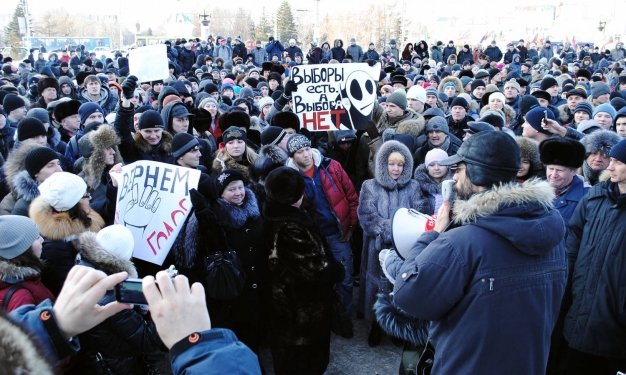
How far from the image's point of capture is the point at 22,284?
263 cm

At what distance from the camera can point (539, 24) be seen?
56.8 m

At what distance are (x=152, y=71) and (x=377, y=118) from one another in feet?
16.1

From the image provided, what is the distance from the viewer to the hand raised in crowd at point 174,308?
1.34 m

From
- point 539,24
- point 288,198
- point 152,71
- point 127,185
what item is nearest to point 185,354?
point 288,198

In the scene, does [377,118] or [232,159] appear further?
[377,118]

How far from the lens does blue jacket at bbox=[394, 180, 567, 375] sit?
2186 millimetres

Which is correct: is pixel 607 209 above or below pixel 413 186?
above

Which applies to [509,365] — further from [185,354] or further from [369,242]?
[369,242]

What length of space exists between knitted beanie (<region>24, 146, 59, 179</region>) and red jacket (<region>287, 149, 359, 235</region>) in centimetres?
213

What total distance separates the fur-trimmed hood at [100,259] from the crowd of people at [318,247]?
0.04ft

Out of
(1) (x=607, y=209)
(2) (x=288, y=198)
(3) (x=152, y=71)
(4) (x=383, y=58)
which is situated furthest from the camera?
(4) (x=383, y=58)

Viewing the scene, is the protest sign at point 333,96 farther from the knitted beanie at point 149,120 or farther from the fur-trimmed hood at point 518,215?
the fur-trimmed hood at point 518,215

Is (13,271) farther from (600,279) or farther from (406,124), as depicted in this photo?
(406,124)

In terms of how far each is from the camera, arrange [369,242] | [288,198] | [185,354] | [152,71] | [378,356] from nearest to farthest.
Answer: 1. [185,354]
2. [288,198]
3. [378,356]
4. [369,242]
5. [152,71]
